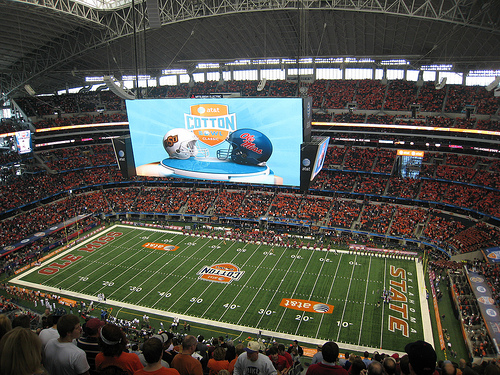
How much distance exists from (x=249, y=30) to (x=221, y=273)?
27.1 m

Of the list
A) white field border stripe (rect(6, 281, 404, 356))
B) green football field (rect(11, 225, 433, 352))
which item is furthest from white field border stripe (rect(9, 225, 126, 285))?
white field border stripe (rect(6, 281, 404, 356))

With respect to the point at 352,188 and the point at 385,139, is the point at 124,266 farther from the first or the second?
the point at 385,139

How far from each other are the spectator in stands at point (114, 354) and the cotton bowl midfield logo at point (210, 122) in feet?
93.1

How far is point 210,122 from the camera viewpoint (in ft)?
110

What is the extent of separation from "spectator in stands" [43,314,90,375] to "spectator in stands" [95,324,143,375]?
291 millimetres

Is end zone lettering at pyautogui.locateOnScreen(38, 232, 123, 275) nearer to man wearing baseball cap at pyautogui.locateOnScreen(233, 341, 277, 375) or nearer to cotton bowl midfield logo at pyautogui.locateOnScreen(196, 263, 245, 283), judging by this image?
cotton bowl midfield logo at pyautogui.locateOnScreen(196, 263, 245, 283)

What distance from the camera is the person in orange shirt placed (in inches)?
292

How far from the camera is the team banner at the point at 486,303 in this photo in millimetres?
21672

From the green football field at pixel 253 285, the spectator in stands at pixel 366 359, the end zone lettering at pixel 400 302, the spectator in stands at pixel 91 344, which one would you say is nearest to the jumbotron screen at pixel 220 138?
the green football field at pixel 253 285

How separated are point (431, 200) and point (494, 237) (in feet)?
25.3

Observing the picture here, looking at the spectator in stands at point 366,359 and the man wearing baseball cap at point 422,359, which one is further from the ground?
the man wearing baseball cap at point 422,359

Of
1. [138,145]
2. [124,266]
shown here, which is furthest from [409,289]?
[138,145]

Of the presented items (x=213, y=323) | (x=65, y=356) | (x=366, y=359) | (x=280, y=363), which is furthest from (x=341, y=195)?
(x=65, y=356)

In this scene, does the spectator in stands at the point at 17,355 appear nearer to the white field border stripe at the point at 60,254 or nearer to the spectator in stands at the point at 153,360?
the spectator in stands at the point at 153,360
